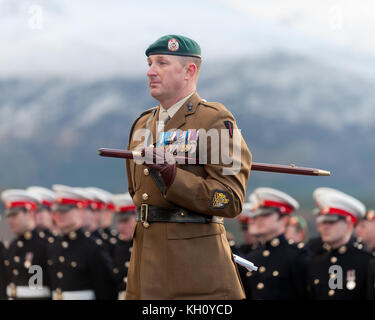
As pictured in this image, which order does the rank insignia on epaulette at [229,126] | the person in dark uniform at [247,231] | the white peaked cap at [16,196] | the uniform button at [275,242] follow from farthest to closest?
the person in dark uniform at [247,231] < the white peaked cap at [16,196] < the uniform button at [275,242] < the rank insignia on epaulette at [229,126]

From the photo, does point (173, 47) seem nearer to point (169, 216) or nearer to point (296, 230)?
point (169, 216)

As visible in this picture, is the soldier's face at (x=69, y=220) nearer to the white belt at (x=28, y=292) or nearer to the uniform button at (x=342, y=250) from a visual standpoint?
the white belt at (x=28, y=292)

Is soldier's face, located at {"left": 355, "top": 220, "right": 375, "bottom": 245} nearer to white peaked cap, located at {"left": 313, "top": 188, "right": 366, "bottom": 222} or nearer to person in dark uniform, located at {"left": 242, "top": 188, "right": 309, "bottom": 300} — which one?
person in dark uniform, located at {"left": 242, "top": 188, "right": 309, "bottom": 300}

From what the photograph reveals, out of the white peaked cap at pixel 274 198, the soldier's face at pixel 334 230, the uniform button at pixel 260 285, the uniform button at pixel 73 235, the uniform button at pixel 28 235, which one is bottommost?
the uniform button at pixel 260 285

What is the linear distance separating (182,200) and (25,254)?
6.58 m

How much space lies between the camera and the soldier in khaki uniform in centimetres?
331

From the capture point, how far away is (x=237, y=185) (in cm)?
342

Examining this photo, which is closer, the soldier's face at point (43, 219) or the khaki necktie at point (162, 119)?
the khaki necktie at point (162, 119)

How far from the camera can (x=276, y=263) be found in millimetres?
7855

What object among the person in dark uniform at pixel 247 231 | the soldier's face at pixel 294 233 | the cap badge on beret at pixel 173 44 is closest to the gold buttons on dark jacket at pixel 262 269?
the person in dark uniform at pixel 247 231

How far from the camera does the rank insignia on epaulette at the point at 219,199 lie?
3.31 m

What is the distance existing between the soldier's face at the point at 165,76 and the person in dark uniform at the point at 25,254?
6.04 metres

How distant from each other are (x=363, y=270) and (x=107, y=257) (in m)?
3.29

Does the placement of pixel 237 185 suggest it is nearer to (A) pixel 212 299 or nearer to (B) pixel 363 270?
(A) pixel 212 299
